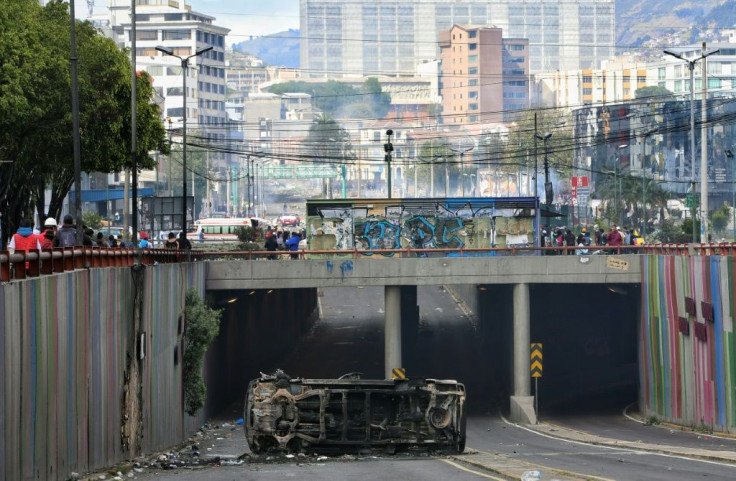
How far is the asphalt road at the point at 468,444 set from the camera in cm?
2514

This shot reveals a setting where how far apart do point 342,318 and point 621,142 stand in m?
65.7

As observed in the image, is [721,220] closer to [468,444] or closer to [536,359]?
[536,359]

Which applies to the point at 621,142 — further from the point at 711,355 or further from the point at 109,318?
the point at 109,318

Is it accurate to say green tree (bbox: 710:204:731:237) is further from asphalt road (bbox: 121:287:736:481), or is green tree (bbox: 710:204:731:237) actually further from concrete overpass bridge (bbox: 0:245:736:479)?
concrete overpass bridge (bbox: 0:245:736:479)

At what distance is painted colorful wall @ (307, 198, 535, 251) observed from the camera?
63188 mm

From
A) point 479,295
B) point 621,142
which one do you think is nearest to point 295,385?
point 479,295

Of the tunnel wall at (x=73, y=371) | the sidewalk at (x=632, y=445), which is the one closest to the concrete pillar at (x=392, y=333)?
the sidewalk at (x=632, y=445)

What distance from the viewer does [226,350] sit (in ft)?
196

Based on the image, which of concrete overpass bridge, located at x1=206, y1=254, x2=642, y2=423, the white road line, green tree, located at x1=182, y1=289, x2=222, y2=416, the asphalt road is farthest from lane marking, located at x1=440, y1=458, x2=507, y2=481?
concrete overpass bridge, located at x1=206, y1=254, x2=642, y2=423

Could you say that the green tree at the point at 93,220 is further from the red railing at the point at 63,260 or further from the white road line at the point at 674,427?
the red railing at the point at 63,260

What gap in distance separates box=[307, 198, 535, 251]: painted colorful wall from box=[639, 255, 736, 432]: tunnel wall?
933 cm

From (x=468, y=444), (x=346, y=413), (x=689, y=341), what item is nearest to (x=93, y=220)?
(x=468, y=444)

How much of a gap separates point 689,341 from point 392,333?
15.3m

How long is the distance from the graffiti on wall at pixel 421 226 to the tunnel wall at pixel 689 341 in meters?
9.42
